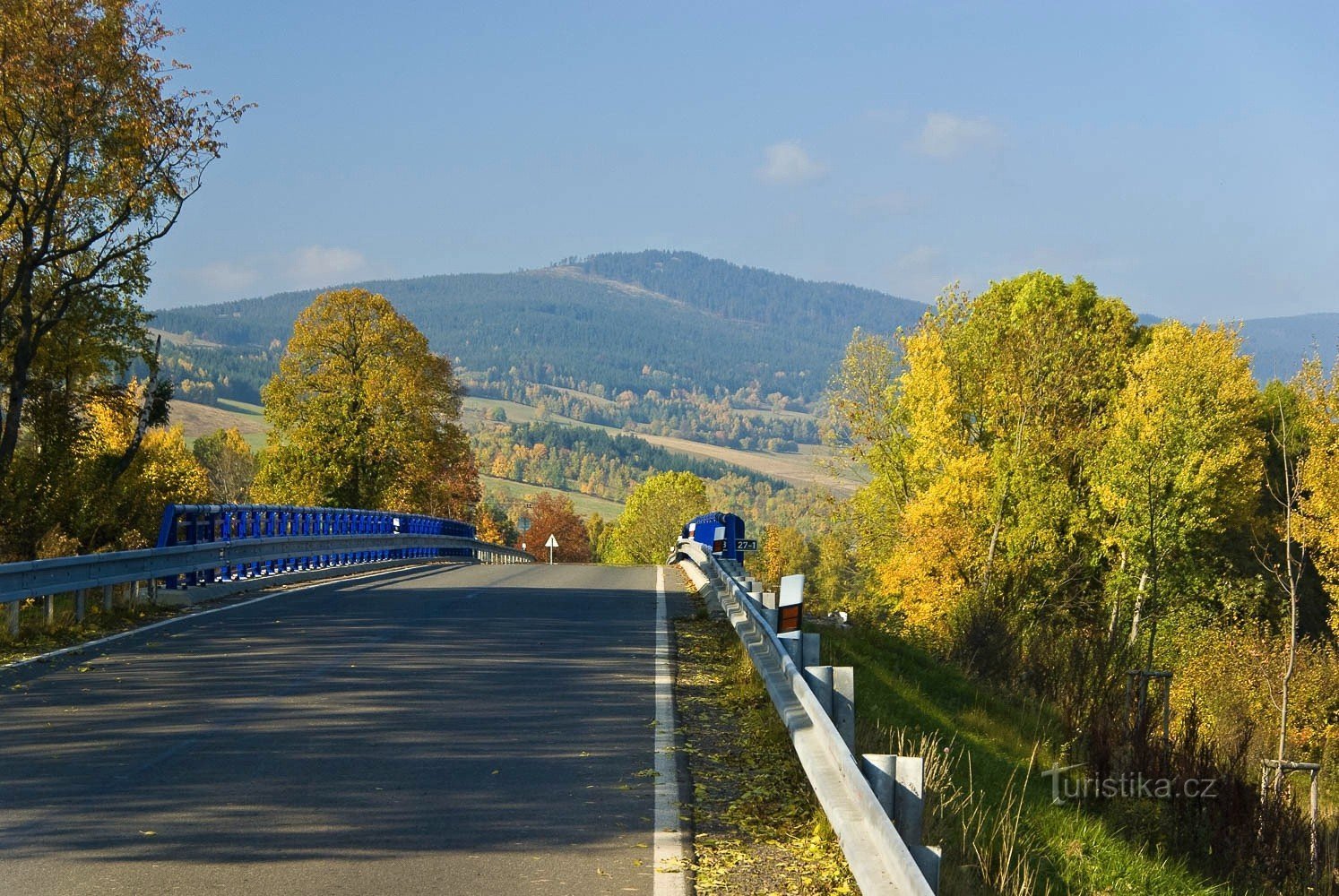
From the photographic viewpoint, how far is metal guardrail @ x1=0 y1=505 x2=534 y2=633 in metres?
13.9

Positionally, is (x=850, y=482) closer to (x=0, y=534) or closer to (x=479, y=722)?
(x=0, y=534)

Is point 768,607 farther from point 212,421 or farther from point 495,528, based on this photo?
point 212,421

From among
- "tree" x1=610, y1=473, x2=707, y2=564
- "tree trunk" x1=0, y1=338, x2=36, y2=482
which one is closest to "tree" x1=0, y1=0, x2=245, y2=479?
"tree trunk" x1=0, y1=338, x2=36, y2=482

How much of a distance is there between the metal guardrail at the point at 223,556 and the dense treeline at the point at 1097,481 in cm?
1822

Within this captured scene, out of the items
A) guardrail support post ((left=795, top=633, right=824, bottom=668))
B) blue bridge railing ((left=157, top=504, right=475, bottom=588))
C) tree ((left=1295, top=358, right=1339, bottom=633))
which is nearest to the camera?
guardrail support post ((left=795, top=633, right=824, bottom=668))

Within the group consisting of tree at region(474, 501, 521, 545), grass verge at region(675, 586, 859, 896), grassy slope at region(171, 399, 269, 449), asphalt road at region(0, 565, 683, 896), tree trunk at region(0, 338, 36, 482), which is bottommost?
tree at region(474, 501, 521, 545)

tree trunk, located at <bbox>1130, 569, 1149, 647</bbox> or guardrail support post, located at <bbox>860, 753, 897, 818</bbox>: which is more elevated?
guardrail support post, located at <bbox>860, 753, 897, 818</bbox>

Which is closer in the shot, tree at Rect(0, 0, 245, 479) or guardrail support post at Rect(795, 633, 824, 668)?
guardrail support post at Rect(795, 633, 824, 668)

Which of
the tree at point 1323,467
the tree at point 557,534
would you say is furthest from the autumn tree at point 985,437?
the tree at point 557,534

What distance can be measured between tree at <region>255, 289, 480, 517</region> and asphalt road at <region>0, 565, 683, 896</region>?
41.6m

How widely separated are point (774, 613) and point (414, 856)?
522 centimetres

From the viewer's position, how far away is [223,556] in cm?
1928

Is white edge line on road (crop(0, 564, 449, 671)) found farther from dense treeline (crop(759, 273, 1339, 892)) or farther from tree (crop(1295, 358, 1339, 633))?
tree (crop(1295, 358, 1339, 633))

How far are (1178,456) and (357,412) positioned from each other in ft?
102
